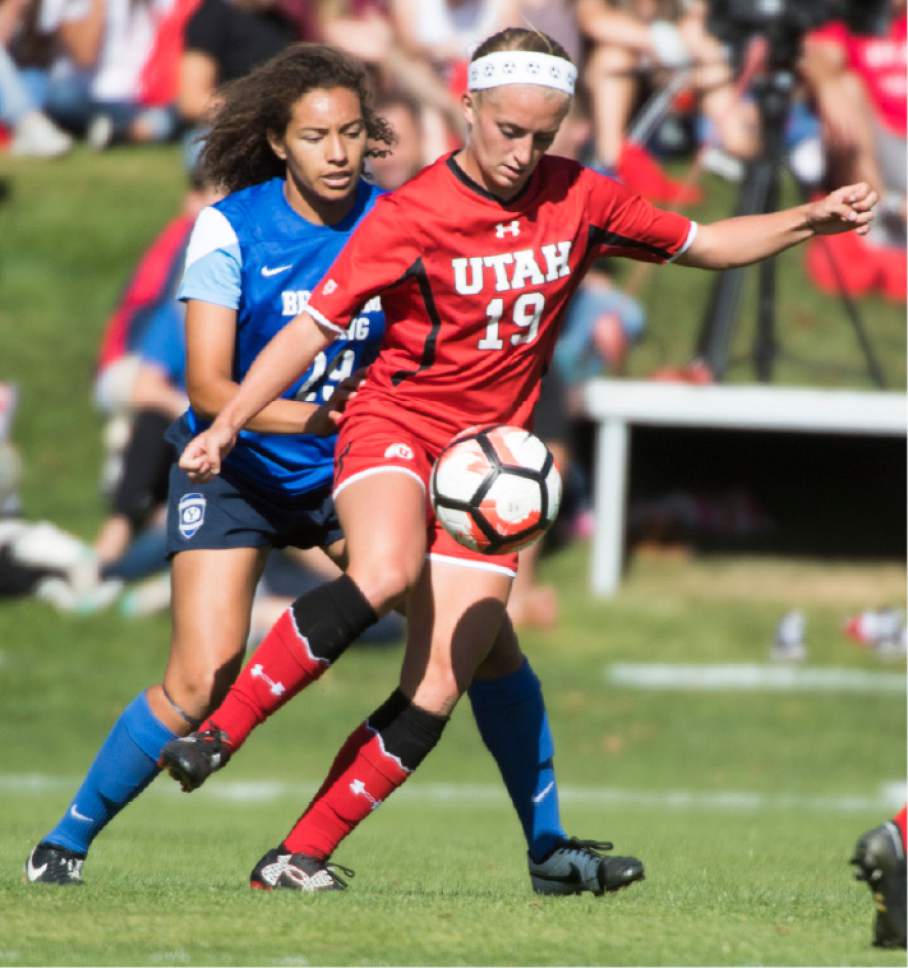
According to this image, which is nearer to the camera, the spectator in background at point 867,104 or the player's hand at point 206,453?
the player's hand at point 206,453

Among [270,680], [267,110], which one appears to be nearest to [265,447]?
[270,680]

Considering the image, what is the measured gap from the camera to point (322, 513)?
5492mm

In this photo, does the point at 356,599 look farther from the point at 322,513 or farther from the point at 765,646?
the point at 765,646

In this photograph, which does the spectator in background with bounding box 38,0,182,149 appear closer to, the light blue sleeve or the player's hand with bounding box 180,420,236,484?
the light blue sleeve

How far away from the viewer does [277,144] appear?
5547 millimetres

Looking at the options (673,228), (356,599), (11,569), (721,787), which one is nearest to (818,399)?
(721,787)

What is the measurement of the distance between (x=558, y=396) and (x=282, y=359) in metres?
6.98

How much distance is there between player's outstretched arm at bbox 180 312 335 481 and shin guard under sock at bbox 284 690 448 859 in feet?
2.61

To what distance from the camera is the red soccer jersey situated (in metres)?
5.02

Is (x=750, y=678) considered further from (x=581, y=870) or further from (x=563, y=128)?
(x=581, y=870)

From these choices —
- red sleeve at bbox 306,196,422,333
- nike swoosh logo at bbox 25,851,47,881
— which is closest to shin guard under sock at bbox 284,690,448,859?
nike swoosh logo at bbox 25,851,47,881

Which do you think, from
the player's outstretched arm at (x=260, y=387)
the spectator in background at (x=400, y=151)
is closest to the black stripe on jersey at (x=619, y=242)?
the player's outstretched arm at (x=260, y=387)

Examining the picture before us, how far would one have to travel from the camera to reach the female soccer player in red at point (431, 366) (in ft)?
16.3

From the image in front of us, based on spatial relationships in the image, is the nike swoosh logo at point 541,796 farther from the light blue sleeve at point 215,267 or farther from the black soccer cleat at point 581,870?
the light blue sleeve at point 215,267
